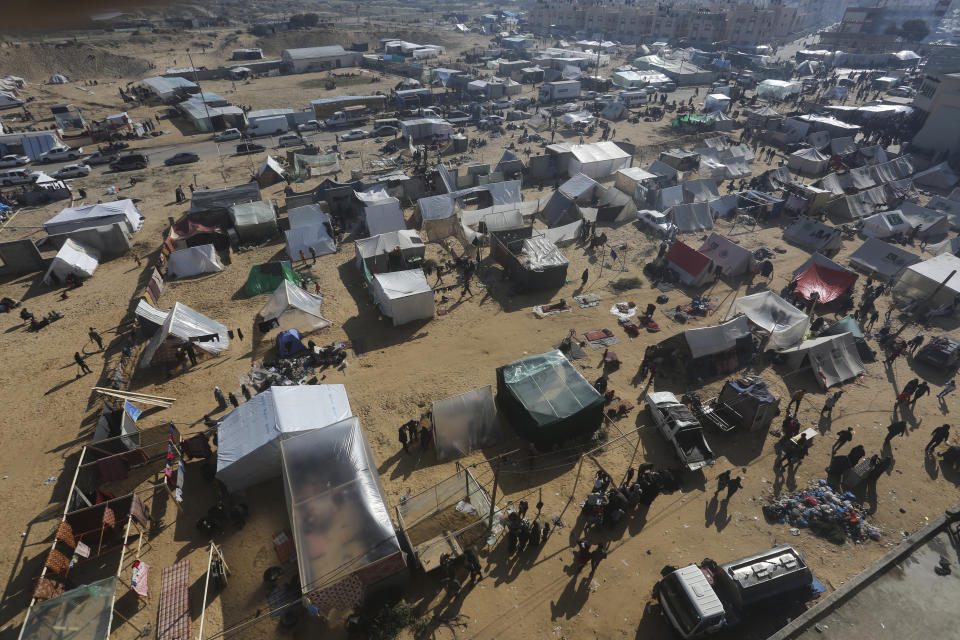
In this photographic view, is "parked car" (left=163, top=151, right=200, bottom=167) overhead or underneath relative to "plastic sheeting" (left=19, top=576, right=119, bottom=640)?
overhead

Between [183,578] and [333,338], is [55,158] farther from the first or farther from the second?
[183,578]

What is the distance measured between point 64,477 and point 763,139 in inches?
2452

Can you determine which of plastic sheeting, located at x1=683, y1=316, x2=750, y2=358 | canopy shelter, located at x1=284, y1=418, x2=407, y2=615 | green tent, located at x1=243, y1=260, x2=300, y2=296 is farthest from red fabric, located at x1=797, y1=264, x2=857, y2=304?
green tent, located at x1=243, y1=260, x2=300, y2=296

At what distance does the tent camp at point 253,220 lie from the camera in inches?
1109

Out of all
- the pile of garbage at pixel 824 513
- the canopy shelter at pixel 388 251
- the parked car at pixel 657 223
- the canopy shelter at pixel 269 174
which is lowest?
the pile of garbage at pixel 824 513

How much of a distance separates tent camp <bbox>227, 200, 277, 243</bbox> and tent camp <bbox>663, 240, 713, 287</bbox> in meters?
25.0

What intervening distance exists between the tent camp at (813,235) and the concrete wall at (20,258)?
46.9 meters

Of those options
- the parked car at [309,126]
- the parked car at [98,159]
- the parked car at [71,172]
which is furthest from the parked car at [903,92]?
the parked car at [71,172]

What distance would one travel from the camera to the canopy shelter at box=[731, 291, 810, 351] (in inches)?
767

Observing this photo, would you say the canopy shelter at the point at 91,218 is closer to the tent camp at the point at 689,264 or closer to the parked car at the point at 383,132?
the parked car at the point at 383,132

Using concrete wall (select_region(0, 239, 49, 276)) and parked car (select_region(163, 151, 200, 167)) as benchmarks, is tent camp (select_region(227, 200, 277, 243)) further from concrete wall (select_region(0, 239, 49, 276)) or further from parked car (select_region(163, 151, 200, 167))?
parked car (select_region(163, 151, 200, 167))

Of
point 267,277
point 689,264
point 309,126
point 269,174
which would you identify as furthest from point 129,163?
point 689,264

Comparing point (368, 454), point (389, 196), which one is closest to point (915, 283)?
point (368, 454)

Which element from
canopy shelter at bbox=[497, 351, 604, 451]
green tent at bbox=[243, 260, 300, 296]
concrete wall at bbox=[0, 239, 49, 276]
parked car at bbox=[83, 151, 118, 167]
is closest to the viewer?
canopy shelter at bbox=[497, 351, 604, 451]
